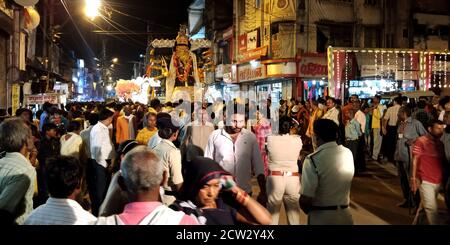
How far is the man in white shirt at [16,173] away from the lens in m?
3.70

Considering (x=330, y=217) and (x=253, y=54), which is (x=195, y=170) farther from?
(x=253, y=54)

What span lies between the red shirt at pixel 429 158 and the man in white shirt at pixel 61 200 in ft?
16.9

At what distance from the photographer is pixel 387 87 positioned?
23.7 metres

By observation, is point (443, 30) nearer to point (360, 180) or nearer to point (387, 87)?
point (387, 87)

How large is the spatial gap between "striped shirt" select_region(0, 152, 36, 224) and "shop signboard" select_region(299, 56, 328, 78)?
23448 mm

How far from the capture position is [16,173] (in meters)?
3.83

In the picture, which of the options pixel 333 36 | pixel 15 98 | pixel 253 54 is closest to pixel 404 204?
pixel 15 98

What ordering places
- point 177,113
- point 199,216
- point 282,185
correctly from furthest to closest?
point 177,113 < point 282,185 < point 199,216

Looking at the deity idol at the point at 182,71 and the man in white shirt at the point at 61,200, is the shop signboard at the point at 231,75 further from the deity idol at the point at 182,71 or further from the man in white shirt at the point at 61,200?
the man in white shirt at the point at 61,200

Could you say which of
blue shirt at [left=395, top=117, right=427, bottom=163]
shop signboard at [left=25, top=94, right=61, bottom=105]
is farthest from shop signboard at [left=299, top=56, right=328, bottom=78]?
blue shirt at [left=395, top=117, right=427, bottom=163]

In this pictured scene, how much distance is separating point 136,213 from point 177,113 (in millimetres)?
8128

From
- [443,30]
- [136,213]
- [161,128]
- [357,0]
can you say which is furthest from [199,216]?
[443,30]

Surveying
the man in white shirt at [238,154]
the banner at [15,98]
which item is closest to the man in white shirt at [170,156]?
the man in white shirt at [238,154]

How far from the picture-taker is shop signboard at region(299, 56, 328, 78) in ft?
86.5
